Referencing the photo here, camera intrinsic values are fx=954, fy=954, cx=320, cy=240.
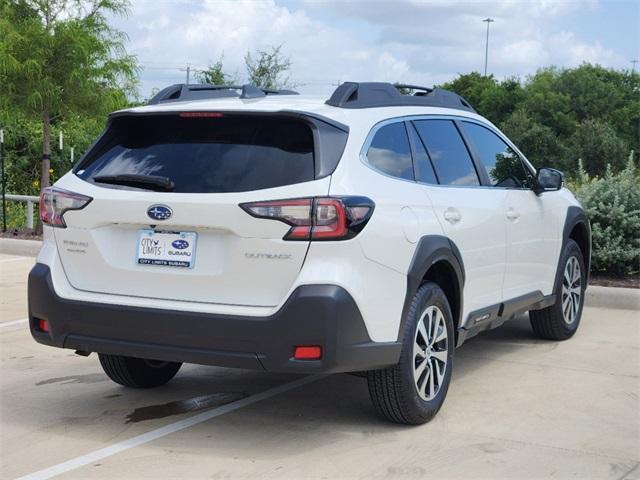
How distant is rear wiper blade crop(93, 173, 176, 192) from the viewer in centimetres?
468

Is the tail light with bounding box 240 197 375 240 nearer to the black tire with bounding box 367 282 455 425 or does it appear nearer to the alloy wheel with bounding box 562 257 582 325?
the black tire with bounding box 367 282 455 425

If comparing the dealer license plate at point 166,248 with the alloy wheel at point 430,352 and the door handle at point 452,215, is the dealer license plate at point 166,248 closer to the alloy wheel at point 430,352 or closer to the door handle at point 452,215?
the alloy wheel at point 430,352

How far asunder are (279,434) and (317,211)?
131cm

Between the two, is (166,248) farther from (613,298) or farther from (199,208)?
(613,298)

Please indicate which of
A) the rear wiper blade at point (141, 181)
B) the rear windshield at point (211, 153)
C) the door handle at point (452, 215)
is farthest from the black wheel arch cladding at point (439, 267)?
the rear wiper blade at point (141, 181)

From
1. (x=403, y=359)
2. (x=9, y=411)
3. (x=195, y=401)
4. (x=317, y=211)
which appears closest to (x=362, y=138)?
(x=317, y=211)

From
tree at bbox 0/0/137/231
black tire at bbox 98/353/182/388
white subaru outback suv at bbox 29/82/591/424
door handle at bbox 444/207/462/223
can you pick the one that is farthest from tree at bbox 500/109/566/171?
white subaru outback suv at bbox 29/82/591/424

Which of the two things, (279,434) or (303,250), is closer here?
(303,250)

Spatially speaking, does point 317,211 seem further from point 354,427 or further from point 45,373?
point 45,373

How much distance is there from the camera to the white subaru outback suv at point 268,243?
4410 mm

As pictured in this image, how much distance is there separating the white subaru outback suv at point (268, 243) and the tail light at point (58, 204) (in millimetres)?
10

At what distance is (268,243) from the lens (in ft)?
14.5

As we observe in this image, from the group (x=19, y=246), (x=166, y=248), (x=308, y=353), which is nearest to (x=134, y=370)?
(x=166, y=248)

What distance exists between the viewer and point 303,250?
14.4ft
